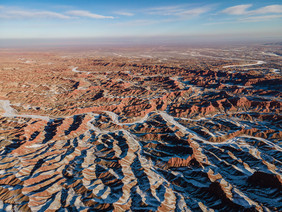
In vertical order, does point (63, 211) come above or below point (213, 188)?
below

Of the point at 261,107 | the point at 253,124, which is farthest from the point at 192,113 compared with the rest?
the point at 261,107

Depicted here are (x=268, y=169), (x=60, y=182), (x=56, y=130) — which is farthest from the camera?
(x=56, y=130)

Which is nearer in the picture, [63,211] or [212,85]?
[63,211]

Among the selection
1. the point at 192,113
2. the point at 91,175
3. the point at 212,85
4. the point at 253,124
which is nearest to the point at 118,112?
the point at 192,113

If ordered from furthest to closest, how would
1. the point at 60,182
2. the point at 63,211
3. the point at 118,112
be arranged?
the point at 118,112 → the point at 60,182 → the point at 63,211

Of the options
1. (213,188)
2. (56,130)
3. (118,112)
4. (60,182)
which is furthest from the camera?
(118,112)

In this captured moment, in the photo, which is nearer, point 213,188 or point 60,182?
point 213,188

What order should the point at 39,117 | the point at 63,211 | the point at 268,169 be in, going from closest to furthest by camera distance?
the point at 63,211, the point at 268,169, the point at 39,117

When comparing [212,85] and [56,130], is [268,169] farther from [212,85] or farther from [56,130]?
[212,85]

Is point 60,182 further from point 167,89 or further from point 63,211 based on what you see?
point 167,89
